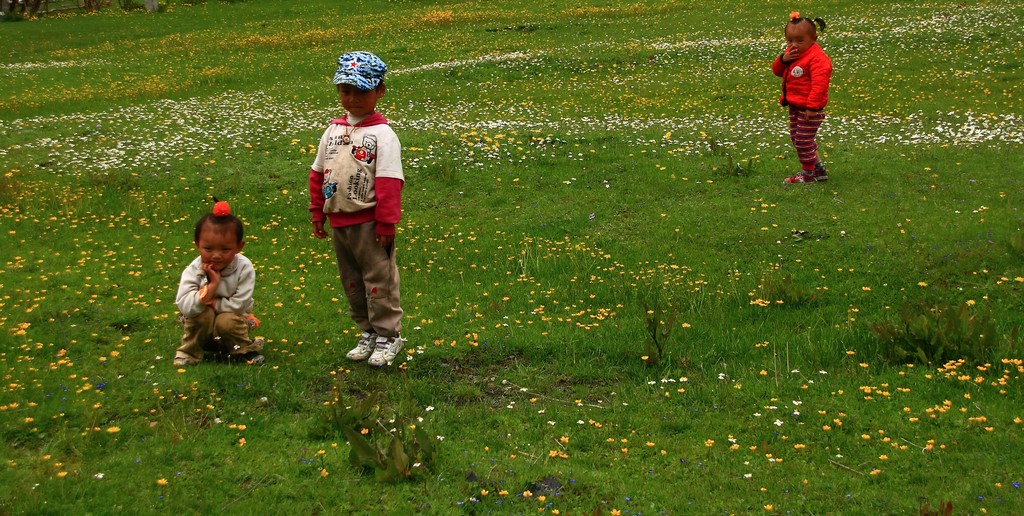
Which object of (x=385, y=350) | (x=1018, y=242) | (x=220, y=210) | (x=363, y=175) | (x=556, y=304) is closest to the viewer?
(x=220, y=210)

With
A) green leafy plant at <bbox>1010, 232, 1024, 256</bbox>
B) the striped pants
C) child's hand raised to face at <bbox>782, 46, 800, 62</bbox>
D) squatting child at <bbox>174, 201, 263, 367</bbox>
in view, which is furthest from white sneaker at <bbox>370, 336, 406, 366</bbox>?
child's hand raised to face at <bbox>782, 46, 800, 62</bbox>

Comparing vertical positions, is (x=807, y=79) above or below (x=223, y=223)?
above

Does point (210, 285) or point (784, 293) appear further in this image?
point (784, 293)

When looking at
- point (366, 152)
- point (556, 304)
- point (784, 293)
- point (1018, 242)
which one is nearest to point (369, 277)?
point (366, 152)

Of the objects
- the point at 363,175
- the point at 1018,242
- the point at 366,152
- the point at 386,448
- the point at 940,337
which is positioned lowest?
the point at 386,448

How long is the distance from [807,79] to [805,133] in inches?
30.2

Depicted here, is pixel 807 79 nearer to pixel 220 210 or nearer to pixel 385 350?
pixel 385 350

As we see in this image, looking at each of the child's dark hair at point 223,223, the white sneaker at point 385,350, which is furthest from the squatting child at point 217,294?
the white sneaker at point 385,350

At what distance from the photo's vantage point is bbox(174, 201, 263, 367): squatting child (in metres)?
6.65

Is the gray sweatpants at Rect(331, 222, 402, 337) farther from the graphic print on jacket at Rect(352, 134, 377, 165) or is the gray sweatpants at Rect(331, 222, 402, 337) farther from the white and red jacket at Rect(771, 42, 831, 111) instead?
the white and red jacket at Rect(771, 42, 831, 111)

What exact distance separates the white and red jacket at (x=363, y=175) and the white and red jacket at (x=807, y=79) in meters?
7.50

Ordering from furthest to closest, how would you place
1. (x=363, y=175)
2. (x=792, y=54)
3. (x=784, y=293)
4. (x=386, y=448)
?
(x=792, y=54) < (x=784, y=293) < (x=363, y=175) < (x=386, y=448)

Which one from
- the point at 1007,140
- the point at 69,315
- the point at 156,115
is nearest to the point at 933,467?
the point at 69,315

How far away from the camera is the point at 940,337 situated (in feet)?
22.6
